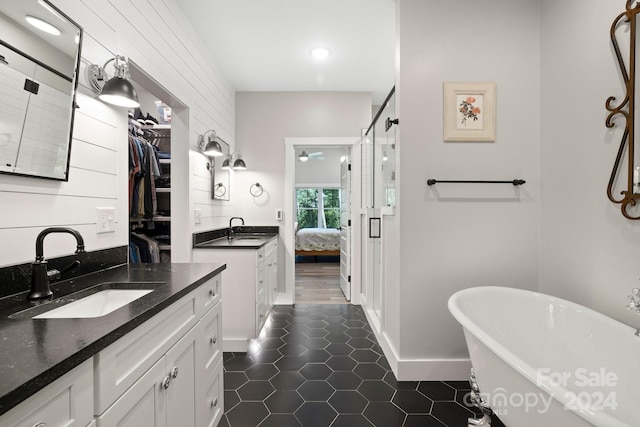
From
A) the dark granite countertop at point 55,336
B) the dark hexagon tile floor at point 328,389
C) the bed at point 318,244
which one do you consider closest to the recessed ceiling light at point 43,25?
the dark granite countertop at point 55,336

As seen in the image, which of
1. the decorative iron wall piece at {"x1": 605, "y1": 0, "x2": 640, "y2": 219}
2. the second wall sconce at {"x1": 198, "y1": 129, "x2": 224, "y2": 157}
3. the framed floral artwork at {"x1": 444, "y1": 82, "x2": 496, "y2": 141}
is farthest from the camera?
the second wall sconce at {"x1": 198, "y1": 129, "x2": 224, "y2": 157}

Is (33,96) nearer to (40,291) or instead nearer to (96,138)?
(96,138)

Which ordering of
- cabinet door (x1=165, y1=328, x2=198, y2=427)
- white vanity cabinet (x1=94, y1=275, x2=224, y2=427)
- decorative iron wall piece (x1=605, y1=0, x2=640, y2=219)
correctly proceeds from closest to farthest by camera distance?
white vanity cabinet (x1=94, y1=275, x2=224, y2=427), cabinet door (x1=165, y1=328, x2=198, y2=427), decorative iron wall piece (x1=605, y1=0, x2=640, y2=219)

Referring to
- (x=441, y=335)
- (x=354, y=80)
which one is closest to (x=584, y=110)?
(x=441, y=335)

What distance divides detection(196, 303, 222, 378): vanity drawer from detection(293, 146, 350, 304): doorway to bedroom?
7.88 ft

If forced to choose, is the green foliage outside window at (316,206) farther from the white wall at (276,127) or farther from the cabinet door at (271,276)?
the cabinet door at (271,276)

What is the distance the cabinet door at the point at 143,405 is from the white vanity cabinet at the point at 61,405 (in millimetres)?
86

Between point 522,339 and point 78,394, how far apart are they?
2064mm

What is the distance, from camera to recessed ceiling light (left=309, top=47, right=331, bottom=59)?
2.93 metres

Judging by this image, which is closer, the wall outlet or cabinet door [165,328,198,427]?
cabinet door [165,328,198,427]

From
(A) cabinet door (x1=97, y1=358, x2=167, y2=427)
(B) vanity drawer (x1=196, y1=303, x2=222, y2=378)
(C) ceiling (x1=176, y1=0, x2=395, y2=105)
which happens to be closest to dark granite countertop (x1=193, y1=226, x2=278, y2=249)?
(B) vanity drawer (x1=196, y1=303, x2=222, y2=378)

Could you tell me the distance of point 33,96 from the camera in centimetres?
113

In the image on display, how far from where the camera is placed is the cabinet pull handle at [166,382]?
1061 millimetres

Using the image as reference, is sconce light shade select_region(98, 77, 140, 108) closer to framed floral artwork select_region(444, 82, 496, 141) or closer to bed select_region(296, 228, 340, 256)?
framed floral artwork select_region(444, 82, 496, 141)
